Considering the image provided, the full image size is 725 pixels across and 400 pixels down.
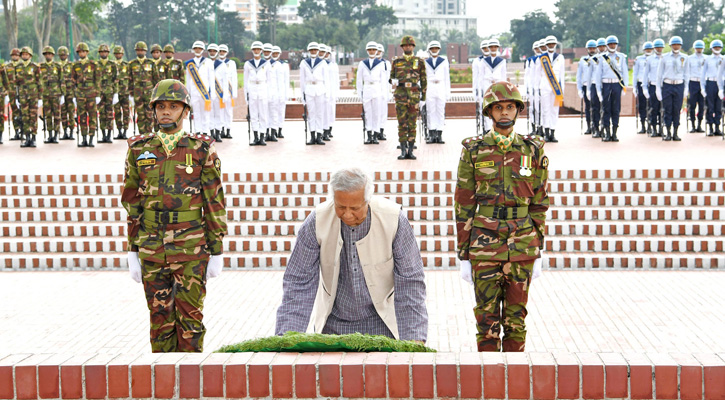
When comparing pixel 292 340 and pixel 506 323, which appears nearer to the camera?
pixel 292 340

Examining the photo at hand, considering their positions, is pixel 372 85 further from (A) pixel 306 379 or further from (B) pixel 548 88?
(A) pixel 306 379

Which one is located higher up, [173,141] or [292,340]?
[173,141]

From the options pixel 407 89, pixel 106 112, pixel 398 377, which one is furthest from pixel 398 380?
pixel 106 112

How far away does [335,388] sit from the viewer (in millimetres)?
3254

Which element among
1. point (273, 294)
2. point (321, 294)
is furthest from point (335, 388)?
point (273, 294)

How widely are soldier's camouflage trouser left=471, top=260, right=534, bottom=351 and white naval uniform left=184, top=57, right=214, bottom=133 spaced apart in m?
13.1

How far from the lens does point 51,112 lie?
17.8 metres

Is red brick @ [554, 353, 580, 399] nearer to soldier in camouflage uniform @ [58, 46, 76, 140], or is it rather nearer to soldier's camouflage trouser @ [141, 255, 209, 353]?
soldier's camouflage trouser @ [141, 255, 209, 353]

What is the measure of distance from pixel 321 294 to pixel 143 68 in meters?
13.8

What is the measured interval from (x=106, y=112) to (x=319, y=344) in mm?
15323

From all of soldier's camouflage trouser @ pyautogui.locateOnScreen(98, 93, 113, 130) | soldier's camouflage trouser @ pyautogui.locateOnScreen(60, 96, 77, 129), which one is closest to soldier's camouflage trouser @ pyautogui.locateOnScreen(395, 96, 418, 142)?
soldier's camouflage trouser @ pyautogui.locateOnScreen(98, 93, 113, 130)

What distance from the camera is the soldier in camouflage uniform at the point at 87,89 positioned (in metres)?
17.0

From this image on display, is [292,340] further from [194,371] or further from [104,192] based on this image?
[104,192]

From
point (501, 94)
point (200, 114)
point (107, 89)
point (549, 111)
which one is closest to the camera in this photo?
point (501, 94)
